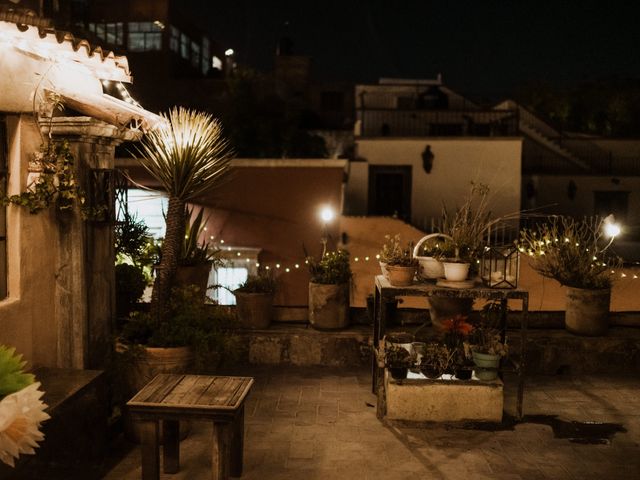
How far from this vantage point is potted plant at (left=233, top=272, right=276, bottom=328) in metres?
6.85

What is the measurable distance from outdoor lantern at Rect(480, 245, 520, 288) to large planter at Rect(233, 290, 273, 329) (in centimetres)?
248

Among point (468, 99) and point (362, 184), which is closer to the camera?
point (362, 184)

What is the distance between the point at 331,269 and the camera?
22.1ft

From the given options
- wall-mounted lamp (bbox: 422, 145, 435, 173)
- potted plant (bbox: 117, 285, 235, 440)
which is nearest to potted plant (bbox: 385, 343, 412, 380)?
potted plant (bbox: 117, 285, 235, 440)

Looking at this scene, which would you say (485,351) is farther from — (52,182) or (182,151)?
(52,182)

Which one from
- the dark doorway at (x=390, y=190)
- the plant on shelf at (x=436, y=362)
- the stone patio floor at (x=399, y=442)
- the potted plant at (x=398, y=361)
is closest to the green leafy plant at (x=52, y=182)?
the stone patio floor at (x=399, y=442)

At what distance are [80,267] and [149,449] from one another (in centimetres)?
166

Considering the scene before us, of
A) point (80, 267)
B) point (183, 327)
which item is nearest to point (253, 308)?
point (183, 327)

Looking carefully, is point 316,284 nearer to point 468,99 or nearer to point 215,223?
point 215,223

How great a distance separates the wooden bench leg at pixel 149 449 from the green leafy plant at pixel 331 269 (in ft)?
10.2

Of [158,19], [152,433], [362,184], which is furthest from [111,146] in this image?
[158,19]

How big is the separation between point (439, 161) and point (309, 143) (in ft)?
14.5

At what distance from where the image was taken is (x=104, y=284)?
5.21 metres

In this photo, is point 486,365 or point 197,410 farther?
point 486,365
